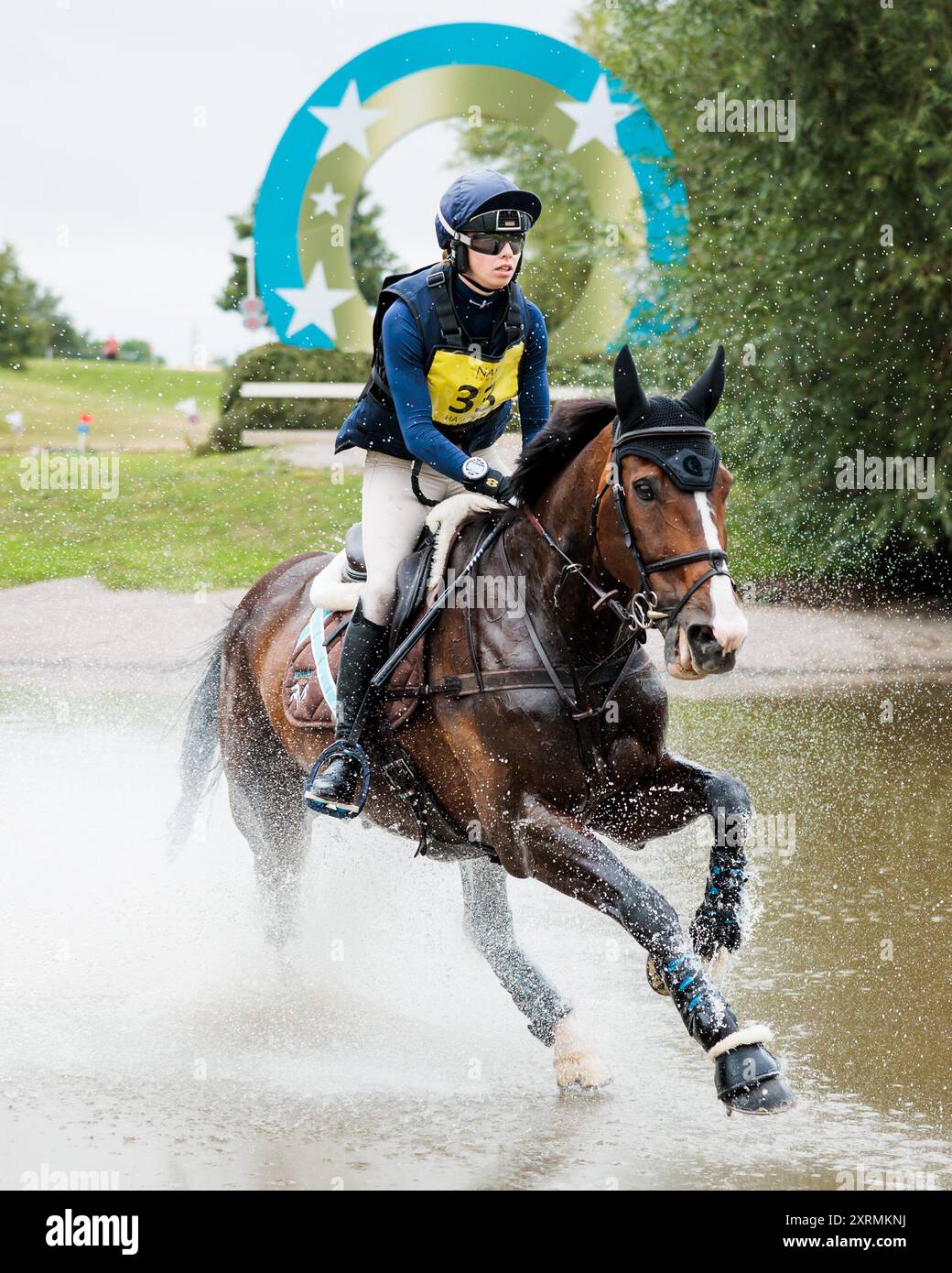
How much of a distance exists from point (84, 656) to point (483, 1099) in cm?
1078

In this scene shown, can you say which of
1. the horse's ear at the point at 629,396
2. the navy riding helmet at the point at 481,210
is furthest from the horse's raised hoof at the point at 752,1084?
the navy riding helmet at the point at 481,210

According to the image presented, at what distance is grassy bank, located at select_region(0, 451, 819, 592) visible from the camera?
1820cm

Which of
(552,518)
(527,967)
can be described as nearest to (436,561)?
(552,518)

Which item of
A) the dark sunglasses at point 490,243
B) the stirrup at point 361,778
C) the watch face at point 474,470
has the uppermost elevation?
the dark sunglasses at point 490,243

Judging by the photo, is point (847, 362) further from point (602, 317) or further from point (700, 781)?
point (700, 781)

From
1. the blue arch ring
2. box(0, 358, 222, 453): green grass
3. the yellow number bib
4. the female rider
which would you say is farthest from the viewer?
box(0, 358, 222, 453): green grass

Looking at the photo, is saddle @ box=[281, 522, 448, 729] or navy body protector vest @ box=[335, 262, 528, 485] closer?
navy body protector vest @ box=[335, 262, 528, 485]

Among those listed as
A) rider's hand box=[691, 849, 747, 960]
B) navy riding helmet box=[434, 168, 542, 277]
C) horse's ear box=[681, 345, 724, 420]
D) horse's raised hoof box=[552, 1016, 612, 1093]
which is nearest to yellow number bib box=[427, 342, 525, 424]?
navy riding helmet box=[434, 168, 542, 277]

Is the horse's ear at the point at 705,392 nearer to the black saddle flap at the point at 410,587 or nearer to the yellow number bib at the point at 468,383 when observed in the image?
the yellow number bib at the point at 468,383

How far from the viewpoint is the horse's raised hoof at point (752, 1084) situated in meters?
4.39

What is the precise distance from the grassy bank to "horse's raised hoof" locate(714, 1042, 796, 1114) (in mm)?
12741

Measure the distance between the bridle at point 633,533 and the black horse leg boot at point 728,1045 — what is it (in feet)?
3.43

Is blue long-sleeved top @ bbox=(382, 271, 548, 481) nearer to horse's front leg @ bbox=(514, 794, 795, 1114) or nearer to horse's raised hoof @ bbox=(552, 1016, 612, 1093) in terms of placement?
horse's front leg @ bbox=(514, 794, 795, 1114)

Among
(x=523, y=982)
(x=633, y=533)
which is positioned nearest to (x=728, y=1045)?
(x=633, y=533)
